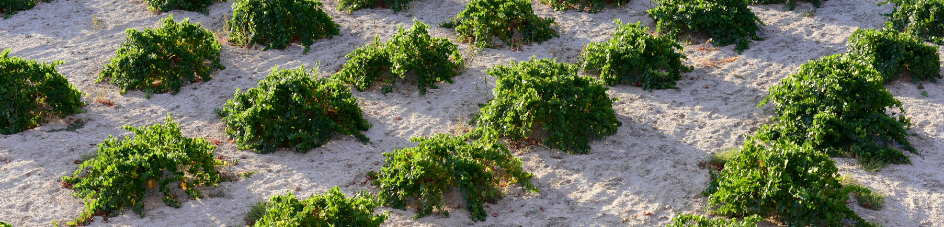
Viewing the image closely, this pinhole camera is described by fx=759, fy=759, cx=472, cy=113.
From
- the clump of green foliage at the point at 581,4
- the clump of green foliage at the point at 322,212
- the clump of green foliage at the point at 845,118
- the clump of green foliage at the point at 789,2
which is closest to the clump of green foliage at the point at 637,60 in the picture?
the clump of green foliage at the point at 845,118

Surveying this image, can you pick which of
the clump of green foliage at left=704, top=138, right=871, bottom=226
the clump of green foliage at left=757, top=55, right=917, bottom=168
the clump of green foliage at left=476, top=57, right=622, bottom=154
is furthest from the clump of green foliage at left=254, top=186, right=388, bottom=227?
the clump of green foliage at left=757, top=55, right=917, bottom=168

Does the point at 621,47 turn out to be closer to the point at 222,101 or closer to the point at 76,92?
the point at 222,101

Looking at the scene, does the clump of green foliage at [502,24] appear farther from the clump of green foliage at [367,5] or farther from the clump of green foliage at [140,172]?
the clump of green foliage at [140,172]

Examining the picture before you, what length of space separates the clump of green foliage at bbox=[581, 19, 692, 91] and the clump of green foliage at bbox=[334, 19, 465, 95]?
2.04 m

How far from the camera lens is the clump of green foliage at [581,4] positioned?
12656 mm

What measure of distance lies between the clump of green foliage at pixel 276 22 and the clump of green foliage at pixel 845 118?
6.39 meters

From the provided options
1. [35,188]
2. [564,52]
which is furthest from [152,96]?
[564,52]

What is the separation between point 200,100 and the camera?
31.4 ft

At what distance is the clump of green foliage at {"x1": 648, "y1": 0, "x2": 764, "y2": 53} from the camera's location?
1117 centimetres

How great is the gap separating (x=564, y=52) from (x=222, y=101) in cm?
486

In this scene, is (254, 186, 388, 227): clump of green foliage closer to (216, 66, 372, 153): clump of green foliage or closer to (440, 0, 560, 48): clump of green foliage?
(216, 66, 372, 153): clump of green foliage

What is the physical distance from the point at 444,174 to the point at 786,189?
3.04m

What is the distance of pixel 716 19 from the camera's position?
11.1 m

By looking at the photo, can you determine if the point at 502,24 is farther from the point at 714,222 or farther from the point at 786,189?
the point at 714,222
